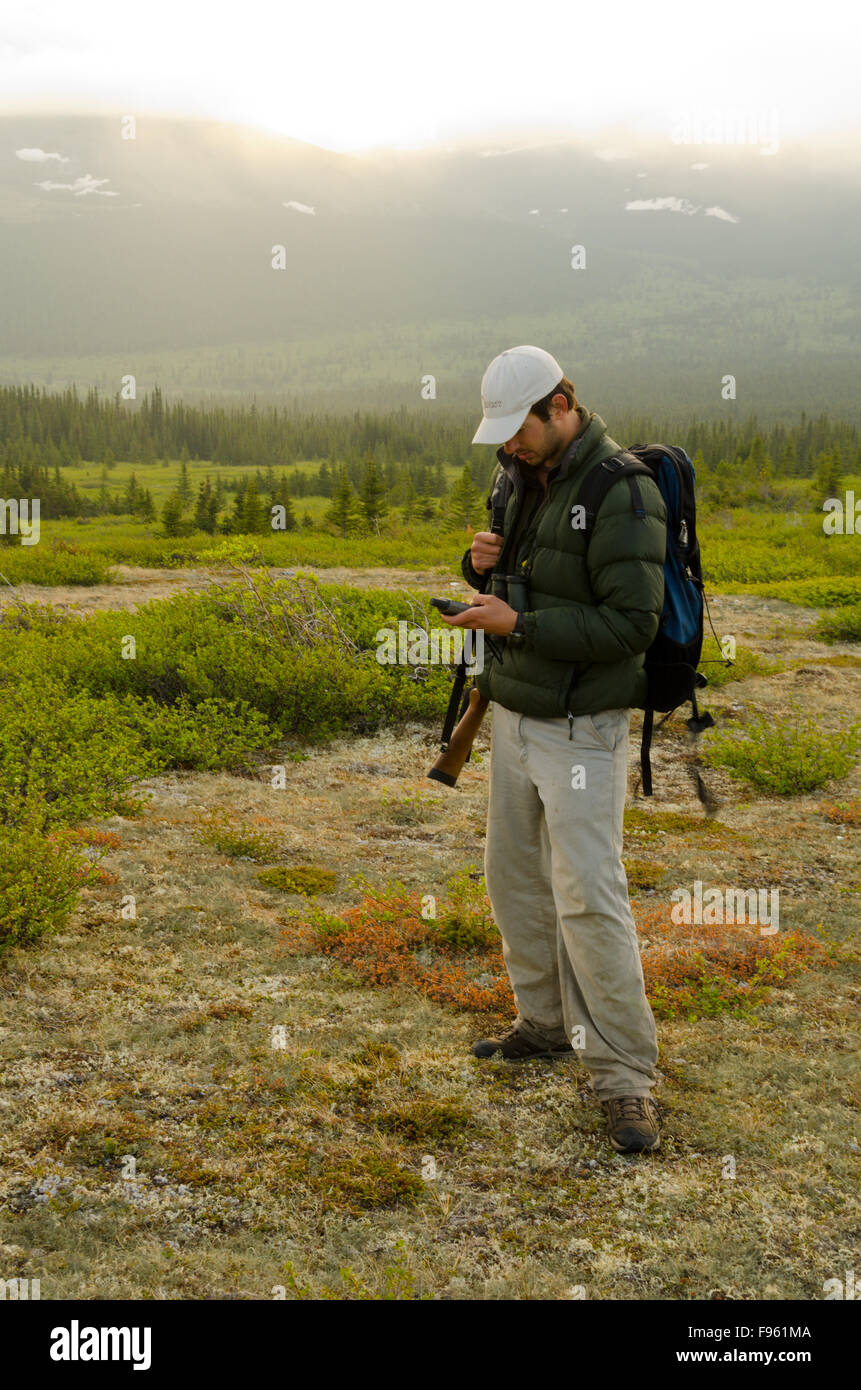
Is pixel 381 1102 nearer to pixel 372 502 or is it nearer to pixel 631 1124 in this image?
pixel 631 1124

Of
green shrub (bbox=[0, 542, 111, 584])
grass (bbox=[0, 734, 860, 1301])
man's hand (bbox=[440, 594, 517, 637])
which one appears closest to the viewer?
grass (bbox=[0, 734, 860, 1301])

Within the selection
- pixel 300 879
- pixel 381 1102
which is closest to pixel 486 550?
pixel 381 1102

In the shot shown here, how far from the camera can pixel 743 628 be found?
18.8 meters

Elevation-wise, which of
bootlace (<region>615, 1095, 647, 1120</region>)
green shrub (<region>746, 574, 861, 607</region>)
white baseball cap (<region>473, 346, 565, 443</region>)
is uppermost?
white baseball cap (<region>473, 346, 565, 443</region>)

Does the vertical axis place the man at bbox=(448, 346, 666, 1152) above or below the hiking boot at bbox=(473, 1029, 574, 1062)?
above

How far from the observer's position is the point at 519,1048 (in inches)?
204

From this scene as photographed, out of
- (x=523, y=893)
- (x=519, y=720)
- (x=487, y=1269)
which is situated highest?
(x=519, y=720)

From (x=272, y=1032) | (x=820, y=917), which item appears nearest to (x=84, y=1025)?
(x=272, y=1032)

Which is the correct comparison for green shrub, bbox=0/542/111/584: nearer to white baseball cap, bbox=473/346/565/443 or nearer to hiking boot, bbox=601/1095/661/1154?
white baseball cap, bbox=473/346/565/443

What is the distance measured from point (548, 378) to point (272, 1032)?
3431mm

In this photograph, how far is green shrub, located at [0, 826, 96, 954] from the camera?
586 cm

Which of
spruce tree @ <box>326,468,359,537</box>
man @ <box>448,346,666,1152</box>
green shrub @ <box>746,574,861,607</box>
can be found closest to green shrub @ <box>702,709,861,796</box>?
man @ <box>448,346,666,1152</box>
